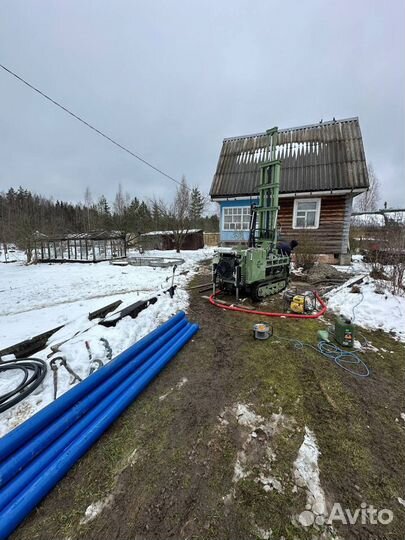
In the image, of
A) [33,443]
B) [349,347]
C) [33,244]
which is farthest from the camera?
[33,244]

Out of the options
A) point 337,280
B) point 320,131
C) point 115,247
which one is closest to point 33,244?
point 115,247

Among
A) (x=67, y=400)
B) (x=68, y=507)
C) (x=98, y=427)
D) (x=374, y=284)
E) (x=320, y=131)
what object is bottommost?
(x=68, y=507)

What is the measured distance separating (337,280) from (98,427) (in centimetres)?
755

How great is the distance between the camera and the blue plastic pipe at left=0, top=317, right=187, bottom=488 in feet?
5.04

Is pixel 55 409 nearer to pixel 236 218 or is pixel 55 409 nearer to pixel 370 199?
pixel 236 218

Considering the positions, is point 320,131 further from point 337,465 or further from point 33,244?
point 33,244

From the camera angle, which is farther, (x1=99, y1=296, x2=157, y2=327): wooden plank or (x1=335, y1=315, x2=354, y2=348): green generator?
(x1=99, y1=296, x2=157, y2=327): wooden plank

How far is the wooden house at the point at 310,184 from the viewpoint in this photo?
10.4 m

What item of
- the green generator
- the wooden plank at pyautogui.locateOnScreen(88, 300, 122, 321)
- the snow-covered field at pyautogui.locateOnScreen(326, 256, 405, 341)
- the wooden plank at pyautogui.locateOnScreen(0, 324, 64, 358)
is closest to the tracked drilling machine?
the snow-covered field at pyautogui.locateOnScreen(326, 256, 405, 341)

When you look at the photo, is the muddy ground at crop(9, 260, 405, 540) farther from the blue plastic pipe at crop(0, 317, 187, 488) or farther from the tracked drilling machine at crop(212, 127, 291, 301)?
the tracked drilling machine at crop(212, 127, 291, 301)

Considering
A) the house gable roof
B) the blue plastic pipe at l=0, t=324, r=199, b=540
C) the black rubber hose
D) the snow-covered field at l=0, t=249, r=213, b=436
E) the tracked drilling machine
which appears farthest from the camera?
the house gable roof

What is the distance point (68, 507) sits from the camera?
146cm

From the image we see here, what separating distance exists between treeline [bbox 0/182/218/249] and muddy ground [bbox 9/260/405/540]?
1562 cm

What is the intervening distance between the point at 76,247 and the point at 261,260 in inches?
528
